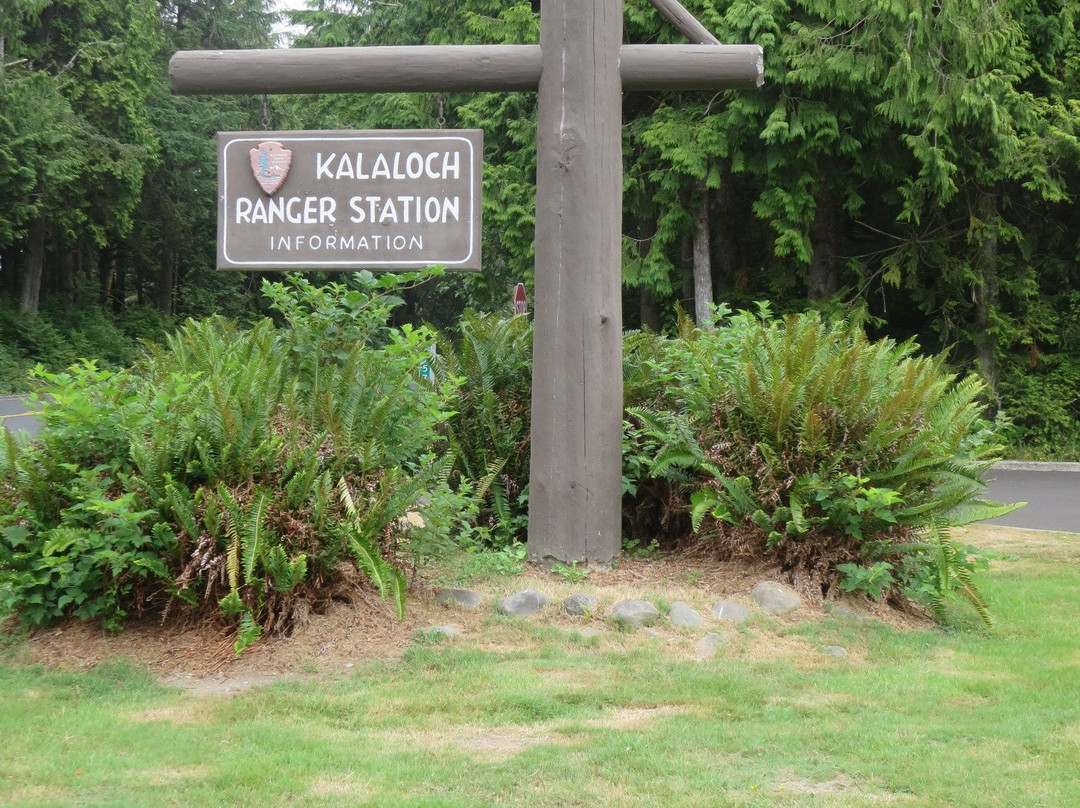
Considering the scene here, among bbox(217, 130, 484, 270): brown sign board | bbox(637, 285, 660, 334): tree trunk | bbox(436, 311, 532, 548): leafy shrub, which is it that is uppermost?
bbox(637, 285, 660, 334): tree trunk

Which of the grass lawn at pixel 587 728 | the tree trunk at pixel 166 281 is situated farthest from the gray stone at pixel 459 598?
the tree trunk at pixel 166 281

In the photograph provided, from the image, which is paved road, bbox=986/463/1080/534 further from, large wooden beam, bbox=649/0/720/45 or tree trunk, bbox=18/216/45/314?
tree trunk, bbox=18/216/45/314

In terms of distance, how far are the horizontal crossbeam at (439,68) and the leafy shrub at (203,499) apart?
209cm

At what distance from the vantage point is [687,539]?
24.1ft

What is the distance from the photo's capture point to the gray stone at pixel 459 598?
19.6ft

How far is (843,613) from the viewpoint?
6125mm

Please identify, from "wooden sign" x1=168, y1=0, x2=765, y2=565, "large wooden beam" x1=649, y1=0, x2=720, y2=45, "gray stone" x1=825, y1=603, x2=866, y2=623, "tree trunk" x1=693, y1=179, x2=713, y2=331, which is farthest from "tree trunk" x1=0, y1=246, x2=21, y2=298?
"gray stone" x1=825, y1=603, x2=866, y2=623

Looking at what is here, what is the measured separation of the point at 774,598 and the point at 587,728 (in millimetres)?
2061

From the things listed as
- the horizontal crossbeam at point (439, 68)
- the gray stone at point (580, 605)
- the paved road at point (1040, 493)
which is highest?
the horizontal crossbeam at point (439, 68)

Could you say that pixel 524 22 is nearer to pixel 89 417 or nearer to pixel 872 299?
pixel 872 299

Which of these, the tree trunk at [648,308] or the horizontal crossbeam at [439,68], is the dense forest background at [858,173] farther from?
the horizontal crossbeam at [439,68]

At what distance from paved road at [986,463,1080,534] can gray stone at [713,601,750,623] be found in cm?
434

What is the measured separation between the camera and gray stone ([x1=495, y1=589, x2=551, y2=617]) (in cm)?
593

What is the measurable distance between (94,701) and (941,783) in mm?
3410
